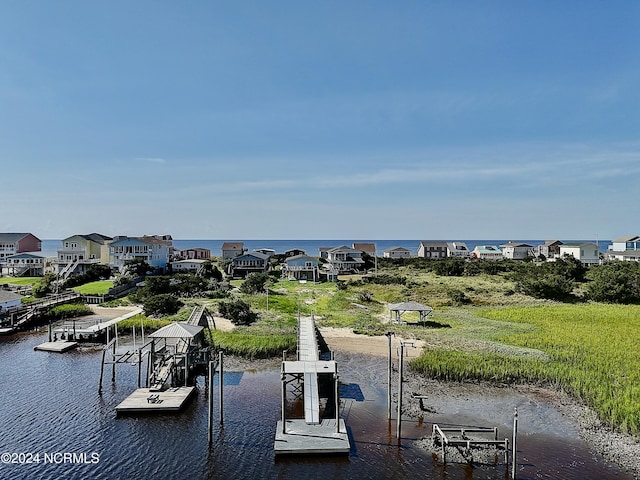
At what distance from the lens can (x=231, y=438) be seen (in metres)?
21.1

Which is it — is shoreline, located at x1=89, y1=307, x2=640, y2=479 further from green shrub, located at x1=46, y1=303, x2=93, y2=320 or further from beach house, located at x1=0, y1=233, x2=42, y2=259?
beach house, located at x1=0, y1=233, x2=42, y2=259

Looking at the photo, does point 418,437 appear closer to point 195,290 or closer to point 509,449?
point 509,449

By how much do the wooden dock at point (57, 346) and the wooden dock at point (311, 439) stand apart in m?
23.6

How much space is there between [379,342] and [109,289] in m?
37.3

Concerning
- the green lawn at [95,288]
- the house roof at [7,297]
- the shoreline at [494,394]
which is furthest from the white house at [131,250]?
the shoreline at [494,394]

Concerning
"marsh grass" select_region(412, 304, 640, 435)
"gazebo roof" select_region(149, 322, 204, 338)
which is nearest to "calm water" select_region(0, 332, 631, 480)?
"marsh grass" select_region(412, 304, 640, 435)

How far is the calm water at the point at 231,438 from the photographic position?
1823 cm

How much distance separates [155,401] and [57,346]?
17512 mm

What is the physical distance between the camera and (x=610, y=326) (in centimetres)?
4250

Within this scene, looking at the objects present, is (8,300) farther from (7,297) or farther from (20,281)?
(20,281)

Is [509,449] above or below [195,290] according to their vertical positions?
below

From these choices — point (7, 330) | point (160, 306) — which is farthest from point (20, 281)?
point (160, 306)

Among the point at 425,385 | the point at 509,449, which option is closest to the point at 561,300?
the point at 425,385

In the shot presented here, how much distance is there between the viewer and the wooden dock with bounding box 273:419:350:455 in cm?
1928
